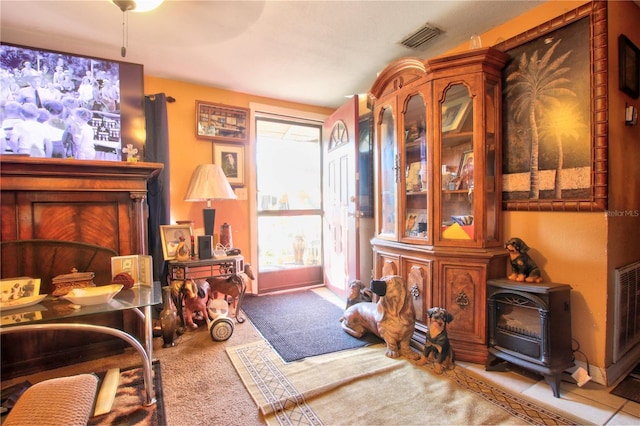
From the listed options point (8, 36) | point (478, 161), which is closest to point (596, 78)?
point (478, 161)

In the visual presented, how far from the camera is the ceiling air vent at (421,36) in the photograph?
7.26ft

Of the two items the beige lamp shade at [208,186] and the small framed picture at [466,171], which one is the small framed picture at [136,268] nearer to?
the beige lamp shade at [208,186]

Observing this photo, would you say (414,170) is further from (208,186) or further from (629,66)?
(208,186)

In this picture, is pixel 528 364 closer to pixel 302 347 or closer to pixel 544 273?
pixel 544 273

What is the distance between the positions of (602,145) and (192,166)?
10.7 feet

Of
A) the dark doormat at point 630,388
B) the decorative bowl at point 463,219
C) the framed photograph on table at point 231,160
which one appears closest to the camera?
the dark doormat at point 630,388

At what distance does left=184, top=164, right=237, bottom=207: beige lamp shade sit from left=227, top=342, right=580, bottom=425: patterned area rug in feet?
4.59

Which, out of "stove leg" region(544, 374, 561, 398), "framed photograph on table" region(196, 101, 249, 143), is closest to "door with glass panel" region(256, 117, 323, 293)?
"framed photograph on table" region(196, 101, 249, 143)

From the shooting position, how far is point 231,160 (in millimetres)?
3305

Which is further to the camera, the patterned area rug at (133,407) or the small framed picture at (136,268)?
the small framed picture at (136,268)

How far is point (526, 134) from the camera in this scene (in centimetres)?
198

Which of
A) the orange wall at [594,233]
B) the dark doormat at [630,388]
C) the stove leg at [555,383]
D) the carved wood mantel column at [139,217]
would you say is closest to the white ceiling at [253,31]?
the orange wall at [594,233]

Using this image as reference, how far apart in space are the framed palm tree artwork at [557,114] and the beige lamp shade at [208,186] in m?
2.29

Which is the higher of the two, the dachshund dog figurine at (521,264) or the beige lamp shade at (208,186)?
the beige lamp shade at (208,186)
